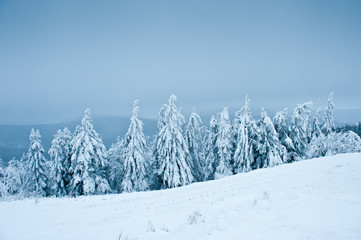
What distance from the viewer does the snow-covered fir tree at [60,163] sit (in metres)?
32.2

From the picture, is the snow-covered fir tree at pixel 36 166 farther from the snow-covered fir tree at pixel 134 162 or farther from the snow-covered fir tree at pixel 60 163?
the snow-covered fir tree at pixel 134 162

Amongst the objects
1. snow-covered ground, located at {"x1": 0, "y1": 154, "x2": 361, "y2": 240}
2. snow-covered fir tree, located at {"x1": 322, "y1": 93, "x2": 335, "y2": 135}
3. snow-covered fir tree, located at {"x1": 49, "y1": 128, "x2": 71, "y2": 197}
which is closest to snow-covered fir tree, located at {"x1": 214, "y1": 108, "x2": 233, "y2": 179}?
snow-covered ground, located at {"x1": 0, "y1": 154, "x2": 361, "y2": 240}

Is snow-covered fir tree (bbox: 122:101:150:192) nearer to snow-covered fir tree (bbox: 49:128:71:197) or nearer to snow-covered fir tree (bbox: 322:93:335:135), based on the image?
snow-covered fir tree (bbox: 49:128:71:197)

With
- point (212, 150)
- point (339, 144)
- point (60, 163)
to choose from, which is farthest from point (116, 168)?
point (339, 144)

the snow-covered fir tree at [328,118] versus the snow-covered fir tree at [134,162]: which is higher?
the snow-covered fir tree at [328,118]

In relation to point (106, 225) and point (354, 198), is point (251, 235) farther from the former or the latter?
point (106, 225)

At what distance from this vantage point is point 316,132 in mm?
37500

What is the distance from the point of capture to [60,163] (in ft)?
106

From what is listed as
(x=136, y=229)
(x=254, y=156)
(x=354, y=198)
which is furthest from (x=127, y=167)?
(x=354, y=198)

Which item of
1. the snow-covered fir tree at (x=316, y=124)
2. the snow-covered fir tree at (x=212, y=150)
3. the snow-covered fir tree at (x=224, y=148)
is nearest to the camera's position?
the snow-covered fir tree at (x=224, y=148)

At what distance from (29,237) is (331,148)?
30.1m

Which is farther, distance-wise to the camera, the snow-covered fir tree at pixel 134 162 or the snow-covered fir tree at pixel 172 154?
the snow-covered fir tree at pixel 134 162

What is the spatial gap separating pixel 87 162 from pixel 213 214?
23038mm

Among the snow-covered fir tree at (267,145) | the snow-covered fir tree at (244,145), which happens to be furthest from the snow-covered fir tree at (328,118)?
the snow-covered fir tree at (244,145)
